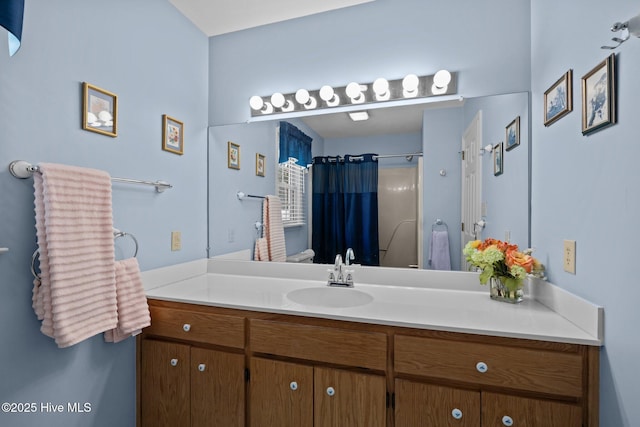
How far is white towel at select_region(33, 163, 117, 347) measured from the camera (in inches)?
44.1

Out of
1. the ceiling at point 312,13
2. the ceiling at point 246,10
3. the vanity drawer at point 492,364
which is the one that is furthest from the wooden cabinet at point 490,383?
the ceiling at point 246,10

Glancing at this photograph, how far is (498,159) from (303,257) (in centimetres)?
119

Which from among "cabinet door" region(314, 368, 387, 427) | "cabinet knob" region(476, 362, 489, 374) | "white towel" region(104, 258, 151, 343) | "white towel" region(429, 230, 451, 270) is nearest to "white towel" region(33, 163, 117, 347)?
"white towel" region(104, 258, 151, 343)

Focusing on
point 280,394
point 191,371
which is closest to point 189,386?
point 191,371

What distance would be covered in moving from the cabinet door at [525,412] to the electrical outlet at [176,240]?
1.66 m

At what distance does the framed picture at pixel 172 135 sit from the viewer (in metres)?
1.75

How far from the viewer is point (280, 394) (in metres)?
1.32

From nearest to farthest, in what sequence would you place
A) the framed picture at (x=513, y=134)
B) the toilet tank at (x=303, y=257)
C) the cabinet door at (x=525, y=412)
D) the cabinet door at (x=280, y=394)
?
1. the cabinet door at (x=525, y=412)
2. the cabinet door at (x=280, y=394)
3. the framed picture at (x=513, y=134)
4. the toilet tank at (x=303, y=257)

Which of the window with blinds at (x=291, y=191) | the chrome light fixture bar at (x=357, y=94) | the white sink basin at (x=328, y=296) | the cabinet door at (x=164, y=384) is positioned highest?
the chrome light fixture bar at (x=357, y=94)

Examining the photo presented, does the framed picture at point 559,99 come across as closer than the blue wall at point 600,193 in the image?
No

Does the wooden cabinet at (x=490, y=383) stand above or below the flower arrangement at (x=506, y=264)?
below

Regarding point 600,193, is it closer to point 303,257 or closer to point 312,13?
point 303,257

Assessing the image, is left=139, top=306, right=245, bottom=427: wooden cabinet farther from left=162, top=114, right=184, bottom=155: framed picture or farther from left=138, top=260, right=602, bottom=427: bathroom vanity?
left=162, top=114, right=184, bottom=155: framed picture

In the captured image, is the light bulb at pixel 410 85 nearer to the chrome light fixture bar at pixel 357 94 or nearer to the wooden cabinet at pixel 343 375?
the chrome light fixture bar at pixel 357 94
